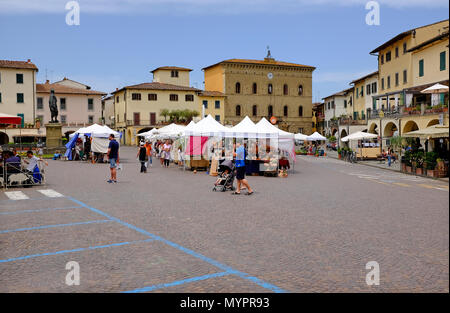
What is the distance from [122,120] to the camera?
74.6 m

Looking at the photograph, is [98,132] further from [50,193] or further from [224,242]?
[224,242]

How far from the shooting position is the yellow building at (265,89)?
77.1 meters

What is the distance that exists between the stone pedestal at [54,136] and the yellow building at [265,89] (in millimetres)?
41905

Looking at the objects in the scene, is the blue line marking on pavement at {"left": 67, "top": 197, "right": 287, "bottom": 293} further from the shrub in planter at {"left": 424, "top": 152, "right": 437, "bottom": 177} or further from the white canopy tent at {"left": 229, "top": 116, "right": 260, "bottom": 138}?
the white canopy tent at {"left": 229, "top": 116, "right": 260, "bottom": 138}

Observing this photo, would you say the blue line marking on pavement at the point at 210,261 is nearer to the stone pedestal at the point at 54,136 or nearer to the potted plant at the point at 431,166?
the potted plant at the point at 431,166

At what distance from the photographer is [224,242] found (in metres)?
7.11

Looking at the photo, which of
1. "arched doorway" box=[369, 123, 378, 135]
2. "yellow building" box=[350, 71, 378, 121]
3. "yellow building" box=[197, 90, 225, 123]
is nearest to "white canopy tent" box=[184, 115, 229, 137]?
"arched doorway" box=[369, 123, 378, 135]

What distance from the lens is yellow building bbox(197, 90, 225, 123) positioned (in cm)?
7516

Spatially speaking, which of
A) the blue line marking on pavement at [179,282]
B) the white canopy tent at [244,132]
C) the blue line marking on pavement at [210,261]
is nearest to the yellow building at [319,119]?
the white canopy tent at [244,132]

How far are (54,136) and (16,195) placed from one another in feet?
82.4

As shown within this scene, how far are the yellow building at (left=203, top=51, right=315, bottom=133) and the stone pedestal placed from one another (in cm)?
4190
